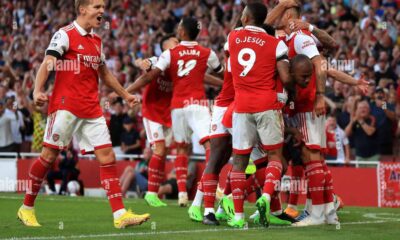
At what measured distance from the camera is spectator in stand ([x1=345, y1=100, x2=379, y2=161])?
1856cm

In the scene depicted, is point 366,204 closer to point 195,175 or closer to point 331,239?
point 195,175

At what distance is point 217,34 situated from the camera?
2436 cm

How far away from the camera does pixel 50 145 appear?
37.0ft

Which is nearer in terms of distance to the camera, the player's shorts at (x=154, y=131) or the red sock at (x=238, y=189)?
the red sock at (x=238, y=189)

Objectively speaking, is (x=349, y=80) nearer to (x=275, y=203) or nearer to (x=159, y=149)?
(x=275, y=203)

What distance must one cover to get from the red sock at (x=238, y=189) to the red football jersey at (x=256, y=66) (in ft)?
2.43

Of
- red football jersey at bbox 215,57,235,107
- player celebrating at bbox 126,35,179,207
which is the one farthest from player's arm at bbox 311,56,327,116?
player celebrating at bbox 126,35,179,207

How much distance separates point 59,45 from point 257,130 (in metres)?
2.43

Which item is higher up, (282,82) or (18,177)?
(282,82)

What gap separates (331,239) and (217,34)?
14.7 m

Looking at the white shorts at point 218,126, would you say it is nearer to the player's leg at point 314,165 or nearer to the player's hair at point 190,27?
the player's leg at point 314,165

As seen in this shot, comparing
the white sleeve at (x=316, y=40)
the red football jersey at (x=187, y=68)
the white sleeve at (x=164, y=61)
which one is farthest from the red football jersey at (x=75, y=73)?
the red football jersey at (x=187, y=68)

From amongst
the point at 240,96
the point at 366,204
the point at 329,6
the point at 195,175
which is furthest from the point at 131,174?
the point at 240,96

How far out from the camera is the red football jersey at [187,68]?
14.8 meters
